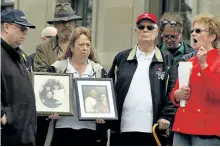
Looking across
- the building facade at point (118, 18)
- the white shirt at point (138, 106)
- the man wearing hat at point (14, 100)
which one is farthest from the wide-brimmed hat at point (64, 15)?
the building facade at point (118, 18)

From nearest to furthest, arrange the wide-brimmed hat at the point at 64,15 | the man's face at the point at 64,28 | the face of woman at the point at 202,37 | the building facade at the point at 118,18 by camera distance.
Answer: the face of woman at the point at 202,37, the man's face at the point at 64,28, the wide-brimmed hat at the point at 64,15, the building facade at the point at 118,18

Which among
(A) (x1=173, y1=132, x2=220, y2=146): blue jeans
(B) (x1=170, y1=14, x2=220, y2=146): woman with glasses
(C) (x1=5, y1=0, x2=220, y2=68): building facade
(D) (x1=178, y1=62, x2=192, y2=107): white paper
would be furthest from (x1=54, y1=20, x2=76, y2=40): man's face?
(C) (x1=5, y1=0, x2=220, y2=68): building facade

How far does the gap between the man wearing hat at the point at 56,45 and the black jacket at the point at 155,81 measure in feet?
2.77

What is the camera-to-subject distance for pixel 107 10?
51.6 feet

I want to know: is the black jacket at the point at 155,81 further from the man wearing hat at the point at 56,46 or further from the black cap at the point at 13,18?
the black cap at the point at 13,18

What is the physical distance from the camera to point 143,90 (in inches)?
365

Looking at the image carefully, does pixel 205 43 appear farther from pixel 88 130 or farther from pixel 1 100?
pixel 1 100

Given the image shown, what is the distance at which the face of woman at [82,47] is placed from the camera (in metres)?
9.59

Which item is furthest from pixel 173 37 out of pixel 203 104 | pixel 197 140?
pixel 197 140

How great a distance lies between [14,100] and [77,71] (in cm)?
206

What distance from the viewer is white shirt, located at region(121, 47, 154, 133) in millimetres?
9227

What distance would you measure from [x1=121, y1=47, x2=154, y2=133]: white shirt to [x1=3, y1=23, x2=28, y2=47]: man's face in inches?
71.0

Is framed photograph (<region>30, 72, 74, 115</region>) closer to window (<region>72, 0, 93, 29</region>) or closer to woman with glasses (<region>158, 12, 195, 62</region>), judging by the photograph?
woman with glasses (<region>158, 12, 195, 62</region>)

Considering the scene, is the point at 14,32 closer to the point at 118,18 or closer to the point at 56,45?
the point at 56,45
